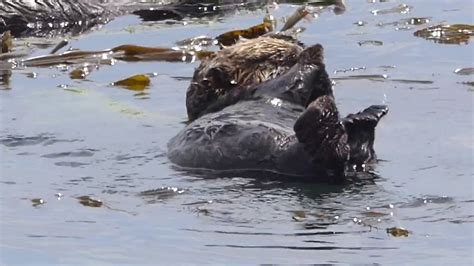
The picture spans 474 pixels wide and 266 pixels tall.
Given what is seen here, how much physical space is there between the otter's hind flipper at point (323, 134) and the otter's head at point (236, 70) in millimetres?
1490

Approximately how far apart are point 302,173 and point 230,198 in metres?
0.37

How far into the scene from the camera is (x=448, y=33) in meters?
9.71

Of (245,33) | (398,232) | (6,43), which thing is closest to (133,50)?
(245,33)

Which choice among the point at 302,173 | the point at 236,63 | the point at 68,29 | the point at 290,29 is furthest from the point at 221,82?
the point at 68,29

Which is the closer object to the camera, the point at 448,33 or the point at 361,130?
the point at 361,130

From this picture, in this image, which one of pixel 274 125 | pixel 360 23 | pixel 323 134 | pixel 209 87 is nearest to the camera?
pixel 323 134

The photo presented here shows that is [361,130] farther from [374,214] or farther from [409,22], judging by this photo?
[409,22]

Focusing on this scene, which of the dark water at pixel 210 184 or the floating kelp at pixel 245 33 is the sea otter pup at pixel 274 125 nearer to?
the dark water at pixel 210 184

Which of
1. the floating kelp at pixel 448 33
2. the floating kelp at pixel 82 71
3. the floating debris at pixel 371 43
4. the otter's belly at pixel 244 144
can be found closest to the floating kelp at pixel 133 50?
the floating kelp at pixel 82 71

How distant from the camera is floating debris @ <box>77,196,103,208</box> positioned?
554 centimetres

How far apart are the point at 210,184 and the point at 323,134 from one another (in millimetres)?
588

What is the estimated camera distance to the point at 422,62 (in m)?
8.95

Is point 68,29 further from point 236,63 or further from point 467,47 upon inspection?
point 236,63

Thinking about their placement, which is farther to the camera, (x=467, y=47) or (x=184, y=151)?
(x=467, y=47)
